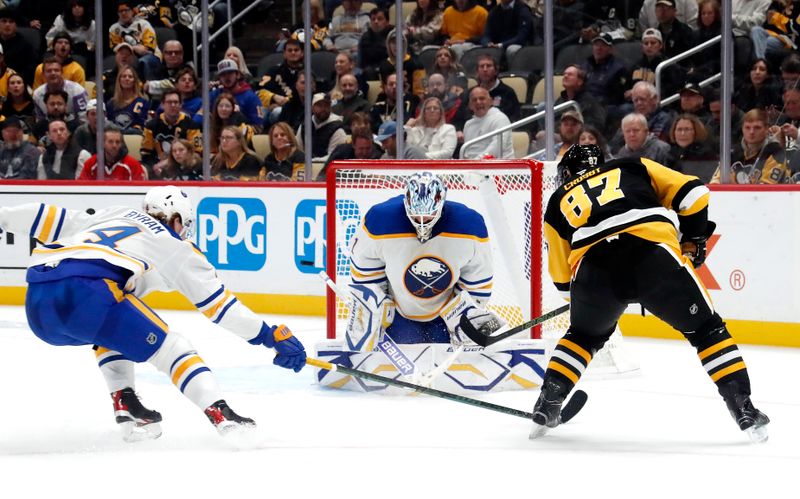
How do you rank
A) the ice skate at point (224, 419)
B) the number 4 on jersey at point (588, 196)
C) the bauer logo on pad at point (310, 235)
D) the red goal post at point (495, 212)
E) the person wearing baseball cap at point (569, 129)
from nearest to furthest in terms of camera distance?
the ice skate at point (224, 419), the number 4 on jersey at point (588, 196), the red goal post at point (495, 212), the person wearing baseball cap at point (569, 129), the bauer logo on pad at point (310, 235)

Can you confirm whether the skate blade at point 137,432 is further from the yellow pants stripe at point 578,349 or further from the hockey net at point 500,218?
the hockey net at point 500,218

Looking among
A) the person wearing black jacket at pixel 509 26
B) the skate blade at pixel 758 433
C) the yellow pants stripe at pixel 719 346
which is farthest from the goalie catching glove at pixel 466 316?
the person wearing black jacket at pixel 509 26

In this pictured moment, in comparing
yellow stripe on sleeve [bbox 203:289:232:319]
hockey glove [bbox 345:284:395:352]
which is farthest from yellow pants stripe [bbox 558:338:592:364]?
hockey glove [bbox 345:284:395:352]

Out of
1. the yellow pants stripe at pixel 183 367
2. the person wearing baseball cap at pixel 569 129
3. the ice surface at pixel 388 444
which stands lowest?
the ice surface at pixel 388 444

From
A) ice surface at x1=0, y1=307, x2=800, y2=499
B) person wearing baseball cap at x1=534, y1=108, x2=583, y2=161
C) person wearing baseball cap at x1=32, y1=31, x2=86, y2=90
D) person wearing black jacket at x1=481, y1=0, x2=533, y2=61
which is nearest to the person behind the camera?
ice surface at x1=0, y1=307, x2=800, y2=499

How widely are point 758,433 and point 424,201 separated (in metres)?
1.46

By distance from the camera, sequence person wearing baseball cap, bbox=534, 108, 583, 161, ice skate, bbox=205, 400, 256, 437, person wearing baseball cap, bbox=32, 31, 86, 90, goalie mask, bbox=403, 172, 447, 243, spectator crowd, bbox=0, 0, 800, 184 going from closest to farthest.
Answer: ice skate, bbox=205, 400, 256, 437, goalie mask, bbox=403, 172, 447, 243, spectator crowd, bbox=0, 0, 800, 184, person wearing baseball cap, bbox=534, 108, 583, 161, person wearing baseball cap, bbox=32, 31, 86, 90

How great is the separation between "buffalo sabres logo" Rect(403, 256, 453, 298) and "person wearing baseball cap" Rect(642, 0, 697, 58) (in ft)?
6.96

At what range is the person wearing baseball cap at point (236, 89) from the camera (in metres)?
7.52

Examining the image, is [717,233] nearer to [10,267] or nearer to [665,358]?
[665,358]

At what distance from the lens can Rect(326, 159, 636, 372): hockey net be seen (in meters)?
4.96

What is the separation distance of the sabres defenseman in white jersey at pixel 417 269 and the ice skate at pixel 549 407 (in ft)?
3.18

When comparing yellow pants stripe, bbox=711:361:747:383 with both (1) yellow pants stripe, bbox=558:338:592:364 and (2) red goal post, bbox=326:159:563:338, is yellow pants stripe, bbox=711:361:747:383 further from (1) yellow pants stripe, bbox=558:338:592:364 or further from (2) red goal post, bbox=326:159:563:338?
(2) red goal post, bbox=326:159:563:338

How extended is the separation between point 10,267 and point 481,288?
168 inches
